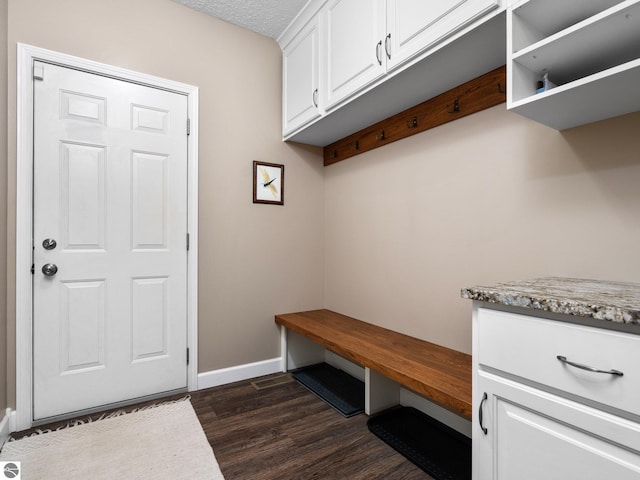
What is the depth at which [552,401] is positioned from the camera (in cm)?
92

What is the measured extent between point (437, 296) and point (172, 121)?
211 cm

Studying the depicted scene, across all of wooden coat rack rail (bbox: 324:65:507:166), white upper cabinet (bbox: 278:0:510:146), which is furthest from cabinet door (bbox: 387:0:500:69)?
wooden coat rack rail (bbox: 324:65:507:166)

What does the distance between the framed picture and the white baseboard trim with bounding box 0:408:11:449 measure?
193 centimetres

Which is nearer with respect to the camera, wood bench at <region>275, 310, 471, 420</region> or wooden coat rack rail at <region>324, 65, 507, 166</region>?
wood bench at <region>275, 310, 471, 420</region>

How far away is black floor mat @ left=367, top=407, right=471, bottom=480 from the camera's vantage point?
153 cm

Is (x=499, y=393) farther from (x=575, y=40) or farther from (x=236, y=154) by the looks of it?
(x=236, y=154)

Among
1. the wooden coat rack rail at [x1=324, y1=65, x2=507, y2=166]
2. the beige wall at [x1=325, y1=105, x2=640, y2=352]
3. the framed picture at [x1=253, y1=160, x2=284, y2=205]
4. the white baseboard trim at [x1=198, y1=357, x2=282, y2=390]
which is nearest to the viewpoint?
the beige wall at [x1=325, y1=105, x2=640, y2=352]

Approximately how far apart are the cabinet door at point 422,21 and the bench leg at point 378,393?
68.4 inches

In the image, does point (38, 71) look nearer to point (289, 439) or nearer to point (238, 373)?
point (238, 373)

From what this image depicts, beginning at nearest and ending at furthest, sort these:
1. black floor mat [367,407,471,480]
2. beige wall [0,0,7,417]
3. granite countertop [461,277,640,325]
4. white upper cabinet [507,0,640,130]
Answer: granite countertop [461,277,640,325] → white upper cabinet [507,0,640,130] → black floor mat [367,407,471,480] → beige wall [0,0,7,417]

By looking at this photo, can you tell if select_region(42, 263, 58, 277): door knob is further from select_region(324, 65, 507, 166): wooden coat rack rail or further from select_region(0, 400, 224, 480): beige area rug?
select_region(324, 65, 507, 166): wooden coat rack rail

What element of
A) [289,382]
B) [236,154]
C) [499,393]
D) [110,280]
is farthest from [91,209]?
[499,393]

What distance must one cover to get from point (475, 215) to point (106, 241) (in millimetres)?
2222

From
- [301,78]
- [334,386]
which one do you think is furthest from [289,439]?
[301,78]
